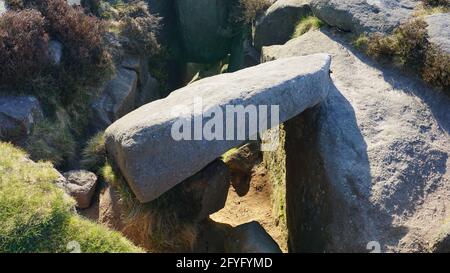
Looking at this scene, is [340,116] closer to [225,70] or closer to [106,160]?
[106,160]

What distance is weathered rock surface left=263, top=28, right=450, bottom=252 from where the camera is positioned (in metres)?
6.67

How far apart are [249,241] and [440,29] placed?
548 cm

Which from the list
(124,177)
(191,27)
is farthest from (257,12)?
(124,177)

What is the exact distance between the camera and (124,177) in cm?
732

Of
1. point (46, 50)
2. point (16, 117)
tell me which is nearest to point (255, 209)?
point (16, 117)

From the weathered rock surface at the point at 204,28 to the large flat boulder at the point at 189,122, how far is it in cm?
759

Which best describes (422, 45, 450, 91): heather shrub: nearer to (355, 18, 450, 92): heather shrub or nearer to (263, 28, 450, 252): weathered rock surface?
(355, 18, 450, 92): heather shrub

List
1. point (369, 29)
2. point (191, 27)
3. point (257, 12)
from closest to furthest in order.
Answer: point (369, 29)
point (257, 12)
point (191, 27)

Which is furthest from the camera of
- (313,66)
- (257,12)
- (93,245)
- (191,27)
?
(191,27)

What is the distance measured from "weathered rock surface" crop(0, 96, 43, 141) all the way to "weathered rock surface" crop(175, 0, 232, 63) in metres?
6.64

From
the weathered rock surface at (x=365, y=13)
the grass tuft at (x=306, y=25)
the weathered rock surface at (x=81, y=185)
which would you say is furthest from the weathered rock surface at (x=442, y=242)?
the grass tuft at (x=306, y=25)

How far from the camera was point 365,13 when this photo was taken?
988 cm

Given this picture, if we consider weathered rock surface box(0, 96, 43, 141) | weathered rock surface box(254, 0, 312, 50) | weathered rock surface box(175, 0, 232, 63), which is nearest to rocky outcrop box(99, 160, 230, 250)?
weathered rock surface box(0, 96, 43, 141)

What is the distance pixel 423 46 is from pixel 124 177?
577 cm
